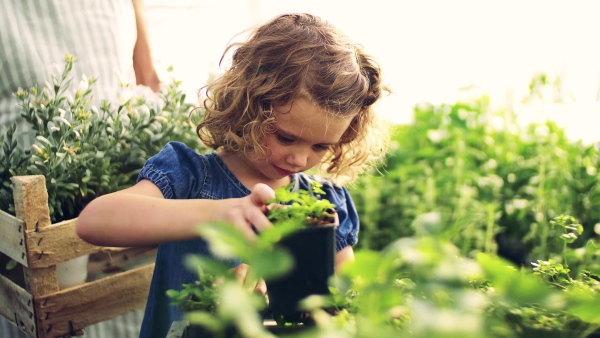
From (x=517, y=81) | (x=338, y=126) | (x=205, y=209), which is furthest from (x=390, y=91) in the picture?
Result: (x=517, y=81)

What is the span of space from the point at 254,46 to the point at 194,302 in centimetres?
78

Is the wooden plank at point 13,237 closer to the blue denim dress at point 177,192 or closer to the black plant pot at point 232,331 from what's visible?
the blue denim dress at point 177,192

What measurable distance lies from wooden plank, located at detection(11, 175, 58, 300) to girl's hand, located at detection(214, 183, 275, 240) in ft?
2.18

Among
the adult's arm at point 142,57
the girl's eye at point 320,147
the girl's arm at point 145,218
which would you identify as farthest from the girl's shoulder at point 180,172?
the adult's arm at point 142,57

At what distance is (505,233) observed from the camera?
8.11ft

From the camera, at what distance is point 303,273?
0.65 meters

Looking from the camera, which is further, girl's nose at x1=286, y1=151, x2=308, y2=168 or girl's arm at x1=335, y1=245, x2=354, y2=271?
girl's arm at x1=335, y1=245, x2=354, y2=271

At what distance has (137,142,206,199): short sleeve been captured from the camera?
1.17 m

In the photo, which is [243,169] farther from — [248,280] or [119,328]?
[248,280]

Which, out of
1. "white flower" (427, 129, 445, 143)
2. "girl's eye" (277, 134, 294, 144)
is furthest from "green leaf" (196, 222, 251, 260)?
"white flower" (427, 129, 445, 143)

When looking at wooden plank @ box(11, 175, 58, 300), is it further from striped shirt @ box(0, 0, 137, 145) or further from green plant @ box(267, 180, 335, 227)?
green plant @ box(267, 180, 335, 227)

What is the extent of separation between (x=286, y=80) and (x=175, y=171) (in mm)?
287

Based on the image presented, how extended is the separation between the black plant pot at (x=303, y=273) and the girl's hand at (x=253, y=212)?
0.07 m

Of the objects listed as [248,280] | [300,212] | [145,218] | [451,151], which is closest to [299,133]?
[145,218]
